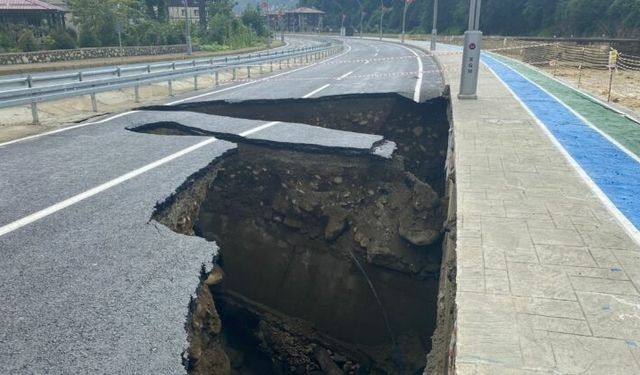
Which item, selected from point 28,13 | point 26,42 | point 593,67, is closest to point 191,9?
point 28,13

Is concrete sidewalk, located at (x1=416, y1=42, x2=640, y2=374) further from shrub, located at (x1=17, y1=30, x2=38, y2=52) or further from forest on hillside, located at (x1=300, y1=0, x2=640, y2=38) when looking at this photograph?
forest on hillside, located at (x1=300, y1=0, x2=640, y2=38)

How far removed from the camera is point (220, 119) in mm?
10578

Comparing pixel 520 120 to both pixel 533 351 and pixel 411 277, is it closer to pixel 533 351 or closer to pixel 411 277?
pixel 411 277

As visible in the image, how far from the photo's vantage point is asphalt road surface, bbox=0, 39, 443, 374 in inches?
130

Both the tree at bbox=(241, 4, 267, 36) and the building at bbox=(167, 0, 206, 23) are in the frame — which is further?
the building at bbox=(167, 0, 206, 23)

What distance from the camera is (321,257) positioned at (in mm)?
9438

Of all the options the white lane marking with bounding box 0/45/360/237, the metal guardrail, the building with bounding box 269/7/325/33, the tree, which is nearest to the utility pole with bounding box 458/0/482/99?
the white lane marking with bounding box 0/45/360/237

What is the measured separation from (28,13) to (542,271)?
35.9 meters

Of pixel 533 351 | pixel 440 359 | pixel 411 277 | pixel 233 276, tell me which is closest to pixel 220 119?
pixel 233 276

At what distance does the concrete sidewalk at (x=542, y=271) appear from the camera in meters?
3.11

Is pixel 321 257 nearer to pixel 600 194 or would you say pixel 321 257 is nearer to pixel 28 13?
pixel 600 194

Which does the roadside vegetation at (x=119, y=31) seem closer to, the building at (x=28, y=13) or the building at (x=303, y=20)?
the building at (x=28, y=13)

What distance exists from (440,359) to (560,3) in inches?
2558

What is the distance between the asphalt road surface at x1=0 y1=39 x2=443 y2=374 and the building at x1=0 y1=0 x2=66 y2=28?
26.6 meters
